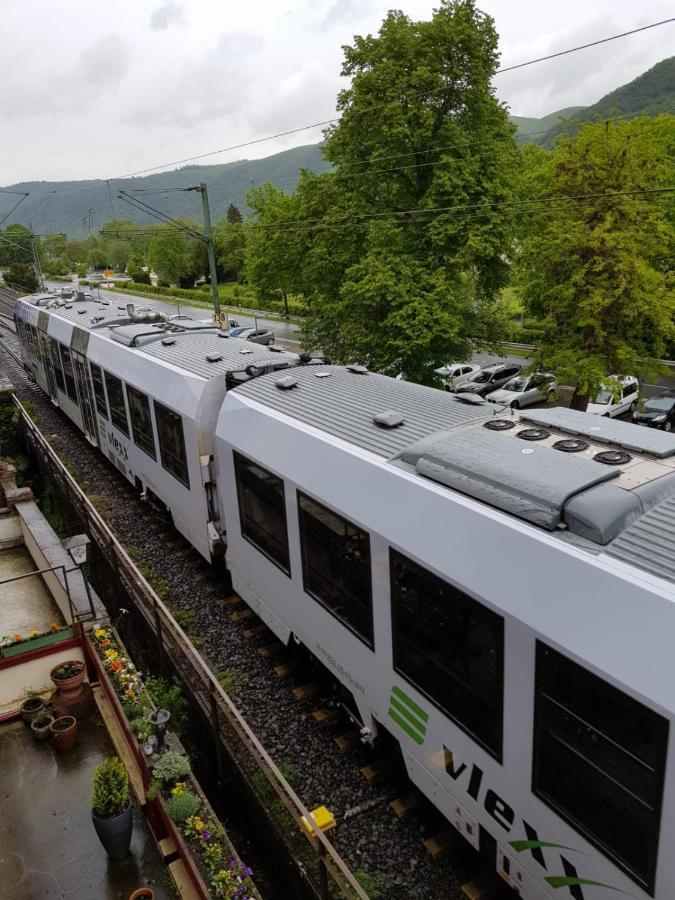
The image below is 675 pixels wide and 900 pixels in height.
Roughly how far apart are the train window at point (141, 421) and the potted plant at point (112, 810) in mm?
7482

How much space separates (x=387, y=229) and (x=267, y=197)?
31291mm

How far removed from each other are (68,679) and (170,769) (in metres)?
1.86

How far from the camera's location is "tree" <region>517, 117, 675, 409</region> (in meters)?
15.6

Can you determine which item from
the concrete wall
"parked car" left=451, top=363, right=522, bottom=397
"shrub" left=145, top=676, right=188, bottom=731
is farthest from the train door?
"parked car" left=451, top=363, right=522, bottom=397

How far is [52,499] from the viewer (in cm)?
1636

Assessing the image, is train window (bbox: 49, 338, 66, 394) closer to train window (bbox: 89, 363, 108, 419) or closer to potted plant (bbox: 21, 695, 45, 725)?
train window (bbox: 89, 363, 108, 419)

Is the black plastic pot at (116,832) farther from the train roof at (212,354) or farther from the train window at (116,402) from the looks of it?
the train window at (116,402)

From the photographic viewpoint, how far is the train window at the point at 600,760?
12.5ft

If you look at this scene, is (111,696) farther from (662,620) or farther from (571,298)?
(571,298)

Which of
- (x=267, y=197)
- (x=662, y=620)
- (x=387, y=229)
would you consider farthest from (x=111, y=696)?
(x=267, y=197)

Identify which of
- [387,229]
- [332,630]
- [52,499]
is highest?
[387,229]

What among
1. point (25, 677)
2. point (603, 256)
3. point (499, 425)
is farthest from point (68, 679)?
point (603, 256)

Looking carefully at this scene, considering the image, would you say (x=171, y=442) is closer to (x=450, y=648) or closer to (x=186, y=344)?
(x=186, y=344)

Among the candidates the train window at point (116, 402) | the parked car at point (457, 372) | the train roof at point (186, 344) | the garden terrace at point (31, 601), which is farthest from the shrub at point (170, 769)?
the parked car at point (457, 372)
